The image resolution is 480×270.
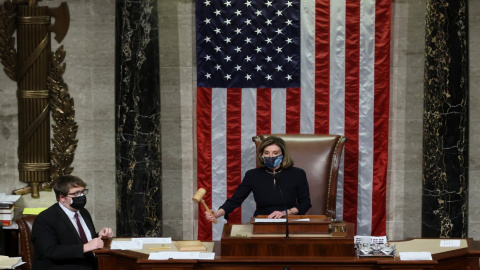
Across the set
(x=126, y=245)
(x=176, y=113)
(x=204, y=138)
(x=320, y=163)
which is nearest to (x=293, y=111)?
(x=320, y=163)

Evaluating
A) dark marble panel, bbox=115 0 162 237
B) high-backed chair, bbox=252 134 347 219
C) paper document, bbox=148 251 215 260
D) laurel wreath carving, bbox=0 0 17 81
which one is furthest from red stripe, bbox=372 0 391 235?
laurel wreath carving, bbox=0 0 17 81

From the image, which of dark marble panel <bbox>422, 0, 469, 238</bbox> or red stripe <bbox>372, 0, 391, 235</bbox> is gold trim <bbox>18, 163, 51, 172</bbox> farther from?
dark marble panel <bbox>422, 0, 469, 238</bbox>

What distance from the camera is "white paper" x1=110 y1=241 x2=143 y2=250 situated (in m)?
5.95

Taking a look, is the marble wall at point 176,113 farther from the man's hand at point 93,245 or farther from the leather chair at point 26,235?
the man's hand at point 93,245

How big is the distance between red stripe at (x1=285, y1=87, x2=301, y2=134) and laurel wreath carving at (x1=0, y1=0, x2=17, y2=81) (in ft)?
9.91

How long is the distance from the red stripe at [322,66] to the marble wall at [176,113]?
2.55ft

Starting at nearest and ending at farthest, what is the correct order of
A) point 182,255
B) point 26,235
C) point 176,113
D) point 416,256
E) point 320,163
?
point 416,256
point 182,255
point 26,235
point 320,163
point 176,113

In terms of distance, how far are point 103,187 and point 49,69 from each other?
1443 mm

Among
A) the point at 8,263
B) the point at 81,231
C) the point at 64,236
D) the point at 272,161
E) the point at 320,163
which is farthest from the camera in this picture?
the point at 320,163

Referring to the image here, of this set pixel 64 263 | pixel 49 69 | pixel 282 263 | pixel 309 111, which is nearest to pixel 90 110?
pixel 49 69

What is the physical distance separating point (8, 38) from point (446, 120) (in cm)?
475

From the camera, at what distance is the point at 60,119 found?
28.2 ft

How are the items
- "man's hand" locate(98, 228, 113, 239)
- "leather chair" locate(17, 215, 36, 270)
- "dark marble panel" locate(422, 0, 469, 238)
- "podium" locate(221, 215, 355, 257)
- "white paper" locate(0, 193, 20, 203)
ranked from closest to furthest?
1. "podium" locate(221, 215, 355, 257)
2. "man's hand" locate(98, 228, 113, 239)
3. "leather chair" locate(17, 215, 36, 270)
4. "dark marble panel" locate(422, 0, 469, 238)
5. "white paper" locate(0, 193, 20, 203)

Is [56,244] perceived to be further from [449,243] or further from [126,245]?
[449,243]
